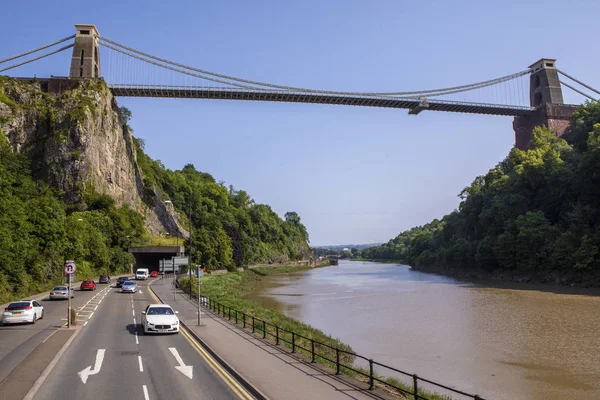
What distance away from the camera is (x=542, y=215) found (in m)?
68.3

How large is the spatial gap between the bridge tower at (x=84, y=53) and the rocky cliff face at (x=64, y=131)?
439 cm

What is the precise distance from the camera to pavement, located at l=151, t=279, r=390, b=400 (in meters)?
11.9

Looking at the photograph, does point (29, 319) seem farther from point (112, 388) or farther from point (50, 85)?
point (50, 85)

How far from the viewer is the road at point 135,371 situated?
12055 millimetres

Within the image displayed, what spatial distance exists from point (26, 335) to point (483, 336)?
23945 millimetres

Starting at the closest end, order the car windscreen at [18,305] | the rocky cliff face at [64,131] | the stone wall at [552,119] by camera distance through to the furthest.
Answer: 1. the car windscreen at [18,305]
2. the rocky cliff face at [64,131]
3. the stone wall at [552,119]

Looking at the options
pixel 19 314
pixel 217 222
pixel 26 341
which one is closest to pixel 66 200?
pixel 217 222

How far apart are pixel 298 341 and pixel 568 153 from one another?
2561 inches

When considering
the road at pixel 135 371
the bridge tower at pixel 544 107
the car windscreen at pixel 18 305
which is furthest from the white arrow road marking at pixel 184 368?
the bridge tower at pixel 544 107

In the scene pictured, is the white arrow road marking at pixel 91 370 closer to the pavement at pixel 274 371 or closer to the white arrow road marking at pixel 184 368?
the white arrow road marking at pixel 184 368

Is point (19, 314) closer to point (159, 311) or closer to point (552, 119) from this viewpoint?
point (159, 311)

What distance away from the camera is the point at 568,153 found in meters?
72.8

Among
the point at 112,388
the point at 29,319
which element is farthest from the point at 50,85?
the point at 112,388

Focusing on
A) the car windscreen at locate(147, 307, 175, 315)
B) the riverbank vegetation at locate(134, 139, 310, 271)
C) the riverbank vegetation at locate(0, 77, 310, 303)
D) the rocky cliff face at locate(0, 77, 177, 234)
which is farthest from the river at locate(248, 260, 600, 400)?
the rocky cliff face at locate(0, 77, 177, 234)
